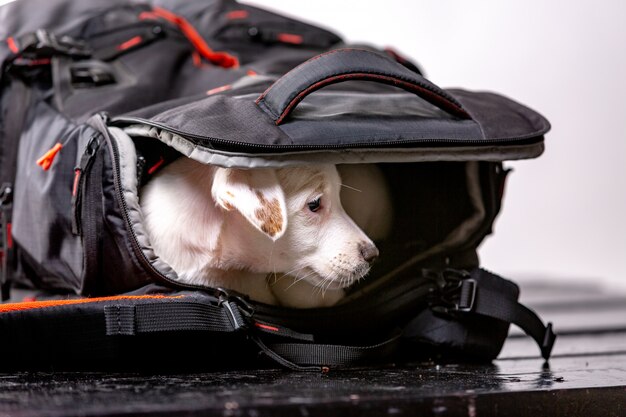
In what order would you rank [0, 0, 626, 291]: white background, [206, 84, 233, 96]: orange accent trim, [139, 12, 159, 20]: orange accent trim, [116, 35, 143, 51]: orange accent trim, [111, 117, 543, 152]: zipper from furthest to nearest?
[0, 0, 626, 291]: white background < [139, 12, 159, 20]: orange accent trim < [116, 35, 143, 51]: orange accent trim < [206, 84, 233, 96]: orange accent trim < [111, 117, 543, 152]: zipper

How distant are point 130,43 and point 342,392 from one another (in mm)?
1043

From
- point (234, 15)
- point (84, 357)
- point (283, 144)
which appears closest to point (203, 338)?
point (84, 357)

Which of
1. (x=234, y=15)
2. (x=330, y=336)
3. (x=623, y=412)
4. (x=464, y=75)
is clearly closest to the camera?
(x=623, y=412)

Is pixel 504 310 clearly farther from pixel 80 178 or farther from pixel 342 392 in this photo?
pixel 80 178

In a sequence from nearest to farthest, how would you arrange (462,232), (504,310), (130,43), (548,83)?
(504,310)
(462,232)
(130,43)
(548,83)

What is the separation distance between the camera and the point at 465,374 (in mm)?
1212

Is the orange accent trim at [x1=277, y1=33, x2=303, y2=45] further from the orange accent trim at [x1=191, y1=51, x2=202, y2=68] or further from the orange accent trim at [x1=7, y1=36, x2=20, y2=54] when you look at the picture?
the orange accent trim at [x1=7, y1=36, x2=20, y2=54]

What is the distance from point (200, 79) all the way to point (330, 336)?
63 cm

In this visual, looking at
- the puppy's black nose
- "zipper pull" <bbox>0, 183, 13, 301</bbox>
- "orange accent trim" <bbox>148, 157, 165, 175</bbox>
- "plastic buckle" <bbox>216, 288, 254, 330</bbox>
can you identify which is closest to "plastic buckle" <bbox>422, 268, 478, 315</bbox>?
the puppy's black nose

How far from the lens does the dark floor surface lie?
2.93ft

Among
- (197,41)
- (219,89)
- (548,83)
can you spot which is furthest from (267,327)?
(548,83)

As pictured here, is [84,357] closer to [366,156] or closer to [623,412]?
[366,156]

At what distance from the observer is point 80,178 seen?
1260mm

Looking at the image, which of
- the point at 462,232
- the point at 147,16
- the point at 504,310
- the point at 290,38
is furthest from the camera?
the point at 290,38
